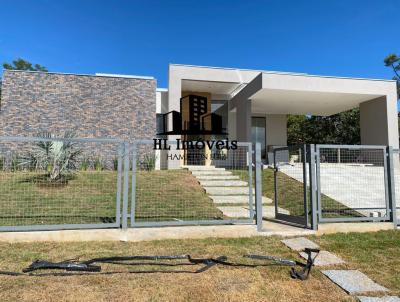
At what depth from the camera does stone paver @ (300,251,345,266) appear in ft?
14.7

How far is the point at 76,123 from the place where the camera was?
1508 centimetres

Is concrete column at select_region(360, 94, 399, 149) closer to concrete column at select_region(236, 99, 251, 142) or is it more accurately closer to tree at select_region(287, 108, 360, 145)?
concrete column at select_region(236, 99, 251, 142)

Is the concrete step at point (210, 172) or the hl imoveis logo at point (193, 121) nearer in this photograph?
the concrete step at point (210, 172)

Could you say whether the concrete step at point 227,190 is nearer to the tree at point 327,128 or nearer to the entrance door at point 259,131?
the entrance door at point 259,131

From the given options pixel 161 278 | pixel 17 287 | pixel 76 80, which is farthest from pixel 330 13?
pixel 17 287

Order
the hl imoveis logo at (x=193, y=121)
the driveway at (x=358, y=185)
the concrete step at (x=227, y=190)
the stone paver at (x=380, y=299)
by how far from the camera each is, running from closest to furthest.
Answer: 1. the stone paver at (x=380, y=299)
2. the driveway at (x=358, y=185)
3. the concrete step at (x=227, y=190)
4. the hl imoveis logo at (x=193, y=121)

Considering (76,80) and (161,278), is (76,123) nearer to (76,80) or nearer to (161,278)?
(76,80)

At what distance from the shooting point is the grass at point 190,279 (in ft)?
11.1

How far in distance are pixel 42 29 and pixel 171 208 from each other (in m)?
17.8

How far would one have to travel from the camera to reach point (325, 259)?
466 cm

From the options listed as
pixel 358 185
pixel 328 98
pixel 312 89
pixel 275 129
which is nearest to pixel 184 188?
pixel 358 185

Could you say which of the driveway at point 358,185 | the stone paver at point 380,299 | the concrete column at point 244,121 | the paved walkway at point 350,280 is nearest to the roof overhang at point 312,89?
the concrete column at point 244,121

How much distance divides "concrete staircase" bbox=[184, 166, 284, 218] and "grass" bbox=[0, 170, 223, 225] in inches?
17.9

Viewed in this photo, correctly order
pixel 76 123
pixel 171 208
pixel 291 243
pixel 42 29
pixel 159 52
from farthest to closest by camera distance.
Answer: pixel 159 52 → pixel 42 29 → pixel 76 123 → pixel 171 208 → pixel 291 243
